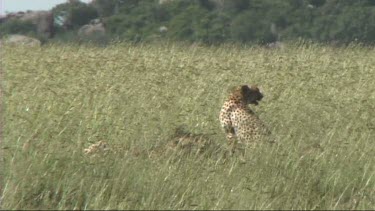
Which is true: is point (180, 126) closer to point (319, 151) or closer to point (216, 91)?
point (319, 151)

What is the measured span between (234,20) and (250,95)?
56.8ft

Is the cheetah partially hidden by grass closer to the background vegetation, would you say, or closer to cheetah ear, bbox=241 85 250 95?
cheetah ear, bbox=241 85 250 95

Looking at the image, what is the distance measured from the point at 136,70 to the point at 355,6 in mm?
15503

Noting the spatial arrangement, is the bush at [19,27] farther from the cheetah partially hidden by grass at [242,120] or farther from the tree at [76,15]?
the cheetah partially hidden by grass at [242,120]

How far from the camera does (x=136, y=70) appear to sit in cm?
1002

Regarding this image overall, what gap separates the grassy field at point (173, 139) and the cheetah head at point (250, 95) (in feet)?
0.53

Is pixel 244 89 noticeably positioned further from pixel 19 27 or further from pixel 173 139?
pixel 19 27

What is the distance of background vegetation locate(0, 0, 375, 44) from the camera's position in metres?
22.6

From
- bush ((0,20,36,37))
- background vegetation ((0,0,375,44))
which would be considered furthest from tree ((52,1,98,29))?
bush ((0,20,36,37))

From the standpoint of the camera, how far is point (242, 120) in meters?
6.52

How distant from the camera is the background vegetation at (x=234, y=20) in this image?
74.2 ft

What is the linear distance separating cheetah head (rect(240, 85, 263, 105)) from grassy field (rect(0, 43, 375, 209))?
0.16m

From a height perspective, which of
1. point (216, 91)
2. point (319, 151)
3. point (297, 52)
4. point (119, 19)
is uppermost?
point (319, 151)

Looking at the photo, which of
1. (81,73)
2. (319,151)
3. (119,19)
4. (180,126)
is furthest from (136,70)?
(119,19)
